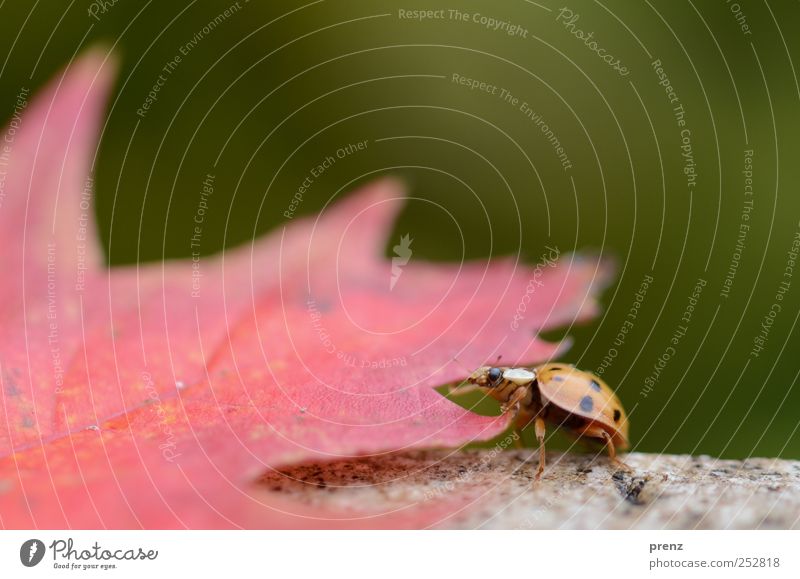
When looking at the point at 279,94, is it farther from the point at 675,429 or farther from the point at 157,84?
the point at 675,429

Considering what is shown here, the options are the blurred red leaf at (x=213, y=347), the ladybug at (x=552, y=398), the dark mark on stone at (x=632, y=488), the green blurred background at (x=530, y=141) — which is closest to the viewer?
the blurred red leaf at (x=213, y=347)

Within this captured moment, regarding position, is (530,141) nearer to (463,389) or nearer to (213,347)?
(463,389)

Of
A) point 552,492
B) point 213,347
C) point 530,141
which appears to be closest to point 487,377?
point 552,492
